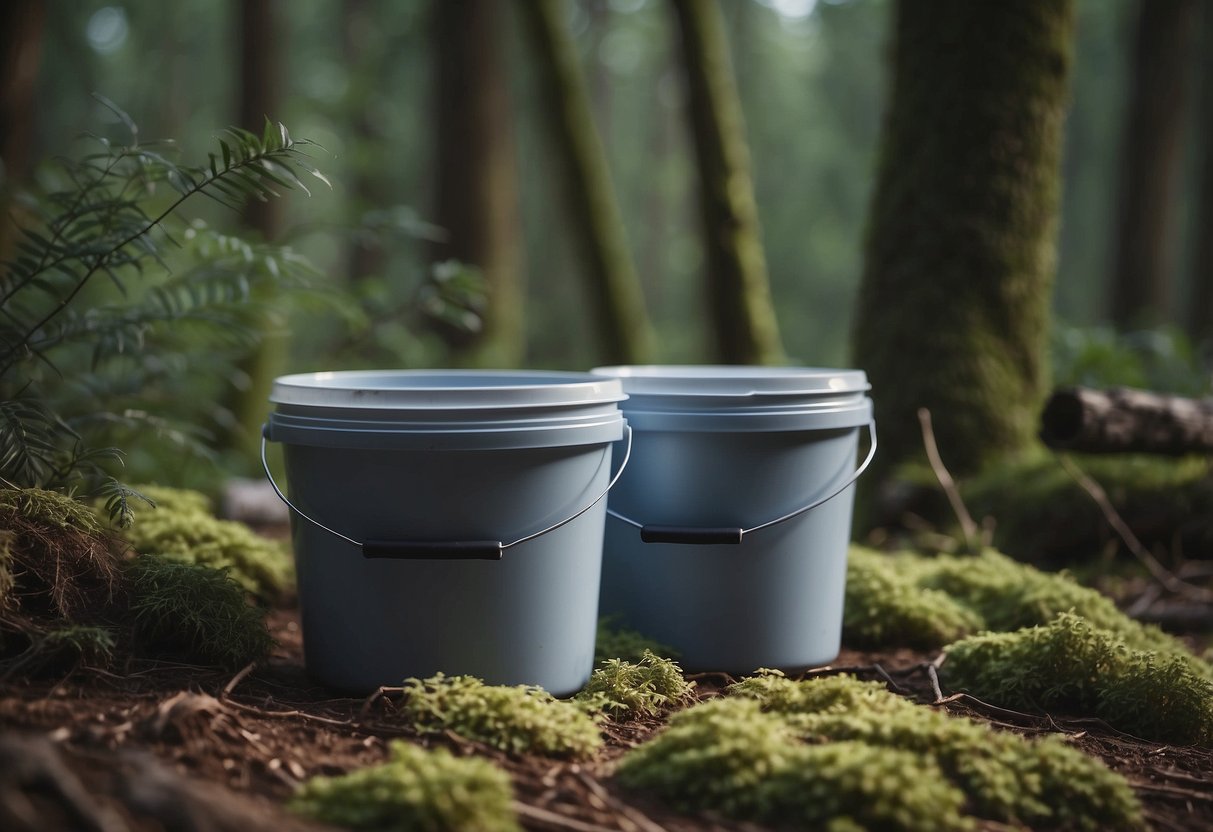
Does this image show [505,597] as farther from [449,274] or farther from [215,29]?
[215,29]

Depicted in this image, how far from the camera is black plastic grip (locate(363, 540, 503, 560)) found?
9.25 feet

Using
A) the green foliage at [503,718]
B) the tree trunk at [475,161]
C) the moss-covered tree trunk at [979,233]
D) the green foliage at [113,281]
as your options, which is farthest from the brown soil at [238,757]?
the tree trunk at [475,161]

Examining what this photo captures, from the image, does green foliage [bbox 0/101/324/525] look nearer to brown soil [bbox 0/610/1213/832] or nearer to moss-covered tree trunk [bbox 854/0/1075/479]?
brown soil [bbox 0/610/1213/832]

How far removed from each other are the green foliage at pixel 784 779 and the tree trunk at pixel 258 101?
21.7ft

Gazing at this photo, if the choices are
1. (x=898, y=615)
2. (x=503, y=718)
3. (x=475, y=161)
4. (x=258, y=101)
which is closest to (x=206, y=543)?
(x=503, y=718)

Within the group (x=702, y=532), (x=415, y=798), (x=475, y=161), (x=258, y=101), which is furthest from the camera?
(x=475, y=161)

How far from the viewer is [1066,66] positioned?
5.75 metres

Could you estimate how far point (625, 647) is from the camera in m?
3.40

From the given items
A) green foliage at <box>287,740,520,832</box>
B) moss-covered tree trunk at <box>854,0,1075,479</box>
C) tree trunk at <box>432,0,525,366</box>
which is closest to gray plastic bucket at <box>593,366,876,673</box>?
green foliage at <box>287,740,520,832</box>

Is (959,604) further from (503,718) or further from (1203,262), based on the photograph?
(1203,262)

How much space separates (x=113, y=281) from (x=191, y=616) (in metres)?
1.66

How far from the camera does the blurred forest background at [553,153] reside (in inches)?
303

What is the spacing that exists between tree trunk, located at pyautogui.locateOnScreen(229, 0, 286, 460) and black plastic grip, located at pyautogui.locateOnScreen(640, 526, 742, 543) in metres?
5.76

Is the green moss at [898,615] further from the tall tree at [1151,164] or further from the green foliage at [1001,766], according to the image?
the tall tree at [1151,164]
